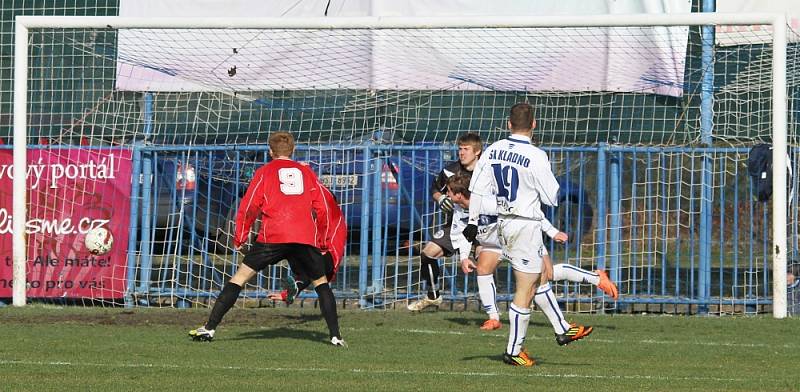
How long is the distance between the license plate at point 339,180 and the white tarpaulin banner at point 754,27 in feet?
13.3

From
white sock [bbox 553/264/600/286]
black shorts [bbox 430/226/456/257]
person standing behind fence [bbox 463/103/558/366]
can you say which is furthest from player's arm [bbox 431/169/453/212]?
person standing behind fence [bbox 463/103/558/366]

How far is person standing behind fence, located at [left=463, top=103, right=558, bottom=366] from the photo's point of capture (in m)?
8.91

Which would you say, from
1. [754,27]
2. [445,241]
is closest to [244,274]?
[445,241]

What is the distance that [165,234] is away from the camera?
1433 cm

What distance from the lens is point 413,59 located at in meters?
14.6

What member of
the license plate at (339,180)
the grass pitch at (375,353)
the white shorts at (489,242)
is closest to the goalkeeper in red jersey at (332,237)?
the grass pitch at (375,353)

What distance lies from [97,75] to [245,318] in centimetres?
494

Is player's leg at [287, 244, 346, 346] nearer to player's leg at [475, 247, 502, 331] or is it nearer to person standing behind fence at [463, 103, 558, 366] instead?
person standing behind fence at [463, 103, 558, 366]

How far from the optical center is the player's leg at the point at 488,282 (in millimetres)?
11727

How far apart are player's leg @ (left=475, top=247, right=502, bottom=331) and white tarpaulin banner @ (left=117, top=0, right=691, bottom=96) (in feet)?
10.7

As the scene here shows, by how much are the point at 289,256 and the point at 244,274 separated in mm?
375

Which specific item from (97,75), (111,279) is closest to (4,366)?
(111,279)

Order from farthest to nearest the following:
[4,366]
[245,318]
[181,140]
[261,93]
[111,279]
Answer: [181,140], [261,93], [111,279], [245,318], [4,366]

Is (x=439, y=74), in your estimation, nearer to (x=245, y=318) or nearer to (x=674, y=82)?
(x=674, y=82)
